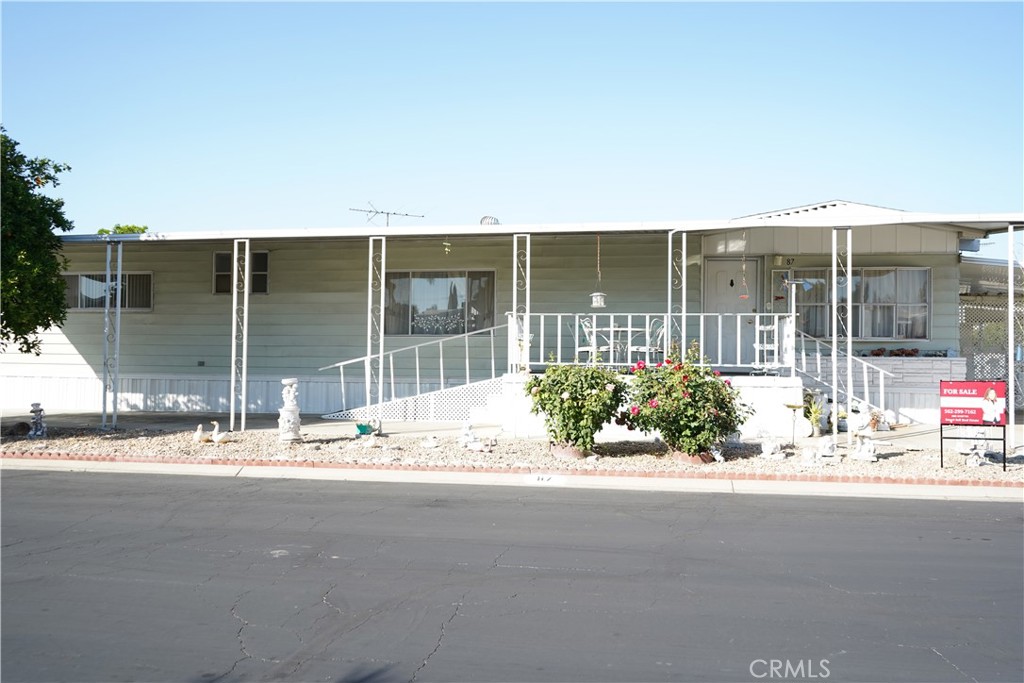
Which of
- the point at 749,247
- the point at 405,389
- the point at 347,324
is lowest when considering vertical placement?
the point at 405,389

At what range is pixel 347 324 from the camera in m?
17.7

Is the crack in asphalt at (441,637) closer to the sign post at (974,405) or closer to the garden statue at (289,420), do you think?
the garden statue at (289,420)

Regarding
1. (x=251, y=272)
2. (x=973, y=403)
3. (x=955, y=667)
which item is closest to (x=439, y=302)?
(x=251, y=272)

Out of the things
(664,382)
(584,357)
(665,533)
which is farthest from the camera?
(584,357)

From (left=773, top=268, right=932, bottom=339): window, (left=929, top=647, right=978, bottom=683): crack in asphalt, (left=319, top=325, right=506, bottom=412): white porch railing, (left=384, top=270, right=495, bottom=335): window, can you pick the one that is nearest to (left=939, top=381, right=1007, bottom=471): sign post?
(left=773, top=268, right=932, bottom=339): window

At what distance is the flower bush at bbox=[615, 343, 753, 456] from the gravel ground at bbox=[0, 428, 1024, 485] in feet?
1.25

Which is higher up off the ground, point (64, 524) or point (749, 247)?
point (749, 247)

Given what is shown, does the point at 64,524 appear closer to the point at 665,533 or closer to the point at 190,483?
the point at 190,483

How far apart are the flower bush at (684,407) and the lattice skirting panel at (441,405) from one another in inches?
163

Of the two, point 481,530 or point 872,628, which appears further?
point 481,530

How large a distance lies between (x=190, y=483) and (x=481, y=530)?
4.52m

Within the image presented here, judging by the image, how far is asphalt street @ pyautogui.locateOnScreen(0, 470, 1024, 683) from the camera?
196 inches

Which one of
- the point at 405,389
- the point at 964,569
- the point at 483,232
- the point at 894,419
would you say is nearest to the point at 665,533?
the point at 964,569

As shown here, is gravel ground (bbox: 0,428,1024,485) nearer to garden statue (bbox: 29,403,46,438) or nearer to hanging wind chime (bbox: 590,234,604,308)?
garden statue (bbox: 29,403,46,438)
